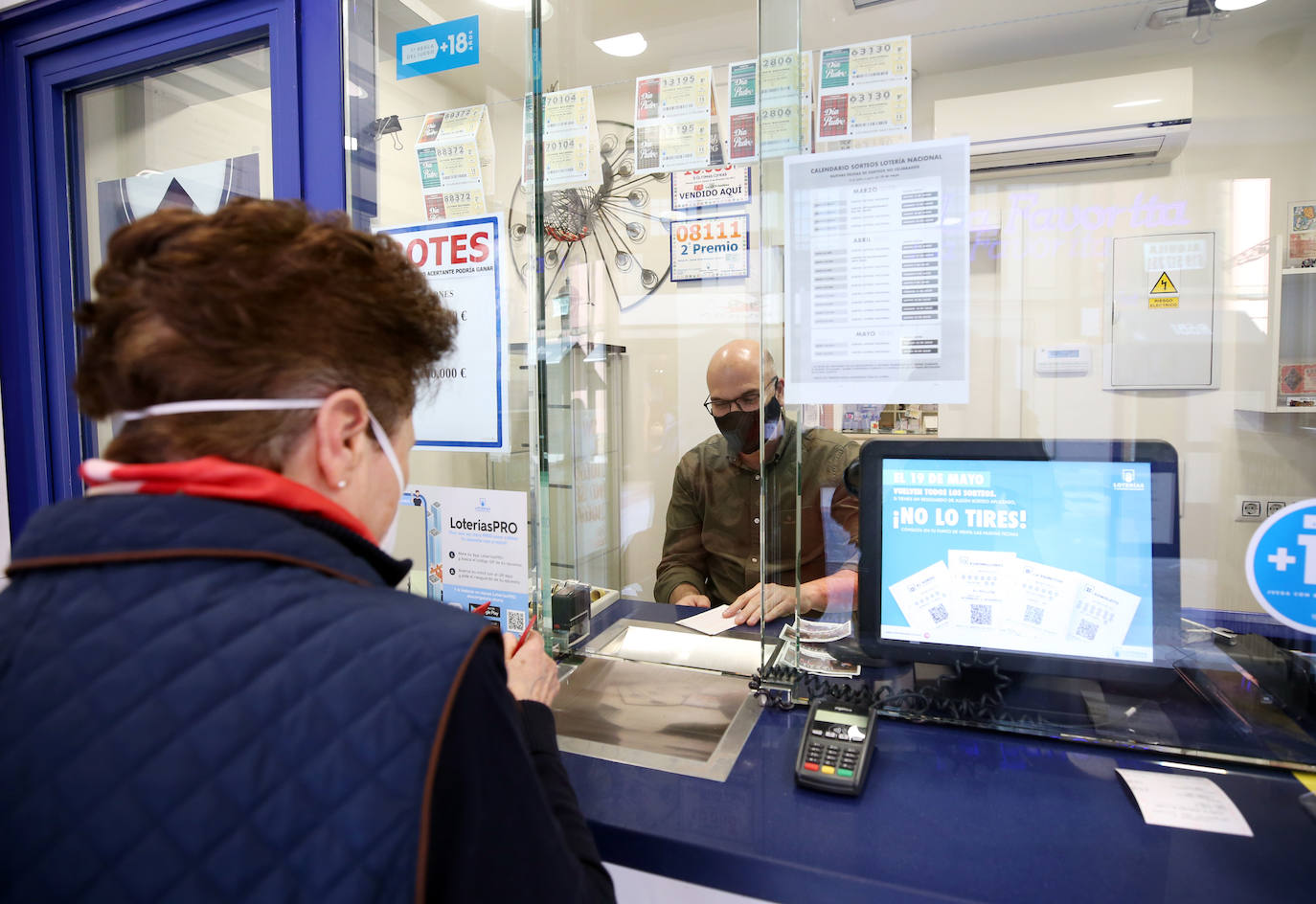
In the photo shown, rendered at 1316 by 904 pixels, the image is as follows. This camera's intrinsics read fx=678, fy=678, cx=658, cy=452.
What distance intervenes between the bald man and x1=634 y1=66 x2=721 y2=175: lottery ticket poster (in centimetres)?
44

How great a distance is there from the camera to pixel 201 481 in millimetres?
578

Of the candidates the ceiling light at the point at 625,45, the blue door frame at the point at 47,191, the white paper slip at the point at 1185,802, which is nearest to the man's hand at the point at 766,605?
the white paper slip at the point at 1185,802

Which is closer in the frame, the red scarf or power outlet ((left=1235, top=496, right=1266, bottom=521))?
the red scarf

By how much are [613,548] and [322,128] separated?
5.68ft

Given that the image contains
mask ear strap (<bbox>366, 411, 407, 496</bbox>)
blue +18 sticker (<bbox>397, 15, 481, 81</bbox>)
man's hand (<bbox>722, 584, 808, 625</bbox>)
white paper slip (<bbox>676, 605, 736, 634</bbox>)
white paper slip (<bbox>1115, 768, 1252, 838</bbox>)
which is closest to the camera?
mask ear strap (<bbox>366, 411, 407, 496</bbox>)

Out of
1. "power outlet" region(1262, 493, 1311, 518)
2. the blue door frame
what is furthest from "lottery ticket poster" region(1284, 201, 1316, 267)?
the blue door frame

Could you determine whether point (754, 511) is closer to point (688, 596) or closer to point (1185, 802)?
point (688, 596)

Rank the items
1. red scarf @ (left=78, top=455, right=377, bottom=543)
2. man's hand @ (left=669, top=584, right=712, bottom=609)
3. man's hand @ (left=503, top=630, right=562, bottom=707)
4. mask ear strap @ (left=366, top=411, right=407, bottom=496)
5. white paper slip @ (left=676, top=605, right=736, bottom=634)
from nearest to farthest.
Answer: red scarf @ (left=78, top=455, right=377, bottom=543), mask ear strap @ (left=366, top=411, right=407, bottom=496), man's hand @ (left=503, top=630, right=562, bottom=707), white paper slip @ (left=676, top=605, right=736, bottom=634), man's hand @ (left=669, top=584, right=712, bottom=609)

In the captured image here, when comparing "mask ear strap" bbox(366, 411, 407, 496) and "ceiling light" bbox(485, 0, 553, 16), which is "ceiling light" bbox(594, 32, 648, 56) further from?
"mask ear strap" bbox(366, 411, 407, 496)

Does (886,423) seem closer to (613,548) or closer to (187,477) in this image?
(187,477)

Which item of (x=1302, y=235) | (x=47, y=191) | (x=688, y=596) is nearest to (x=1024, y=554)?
(x=1302, y=235)

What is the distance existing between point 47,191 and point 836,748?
2.31 metres

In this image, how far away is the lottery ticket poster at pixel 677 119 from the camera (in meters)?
1.28

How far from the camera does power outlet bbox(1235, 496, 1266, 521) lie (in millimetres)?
1006
